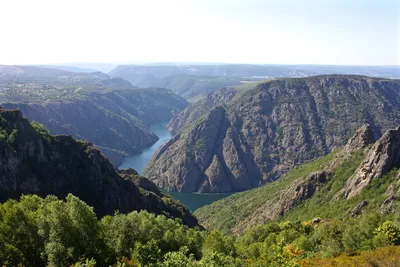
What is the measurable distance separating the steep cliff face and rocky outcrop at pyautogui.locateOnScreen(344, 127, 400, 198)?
5421 cm

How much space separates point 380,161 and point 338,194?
15926mm

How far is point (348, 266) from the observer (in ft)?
114

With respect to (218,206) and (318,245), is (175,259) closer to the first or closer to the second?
(318,245)

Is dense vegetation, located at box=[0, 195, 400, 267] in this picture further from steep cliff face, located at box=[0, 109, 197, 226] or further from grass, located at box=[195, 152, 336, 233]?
grass, located at box=[195, 152, 336, 233]

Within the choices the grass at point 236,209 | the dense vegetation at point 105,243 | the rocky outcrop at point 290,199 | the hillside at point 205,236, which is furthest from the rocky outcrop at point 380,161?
the dense vegetation at point 105,243

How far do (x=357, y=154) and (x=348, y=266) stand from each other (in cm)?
9306

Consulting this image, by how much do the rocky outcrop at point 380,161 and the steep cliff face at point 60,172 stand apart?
54.2 m

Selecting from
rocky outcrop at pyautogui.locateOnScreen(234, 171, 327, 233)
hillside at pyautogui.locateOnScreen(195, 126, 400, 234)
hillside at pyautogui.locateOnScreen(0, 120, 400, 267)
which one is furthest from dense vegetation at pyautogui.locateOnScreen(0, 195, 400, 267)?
rocky outcrop at pyautogui.locateOnScreen(234, 171, 327, 233)

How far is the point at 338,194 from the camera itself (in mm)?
102438

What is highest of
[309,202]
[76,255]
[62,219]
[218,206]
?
[62,219]

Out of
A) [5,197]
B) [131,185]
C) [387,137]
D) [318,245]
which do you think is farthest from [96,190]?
[387,137]

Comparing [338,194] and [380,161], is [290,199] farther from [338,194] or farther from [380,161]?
[380,161]

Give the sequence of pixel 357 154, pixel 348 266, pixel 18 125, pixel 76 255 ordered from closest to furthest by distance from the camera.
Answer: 1. pixel 348 266
2. pixel 76 255
3. pixel 18 125
4. pixel 357 154

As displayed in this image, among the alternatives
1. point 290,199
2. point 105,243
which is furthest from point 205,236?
point 290,199
